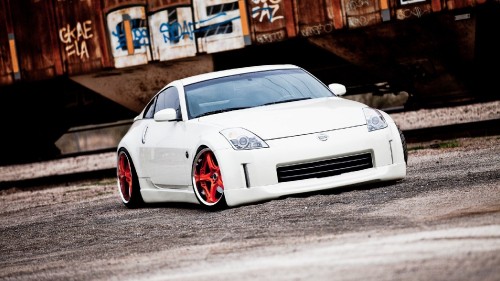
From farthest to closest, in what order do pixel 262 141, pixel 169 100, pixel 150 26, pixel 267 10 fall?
pixel 150 26
pixel 267 10
pixel 169 100
pixel 262 141

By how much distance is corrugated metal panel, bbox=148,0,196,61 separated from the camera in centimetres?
1562

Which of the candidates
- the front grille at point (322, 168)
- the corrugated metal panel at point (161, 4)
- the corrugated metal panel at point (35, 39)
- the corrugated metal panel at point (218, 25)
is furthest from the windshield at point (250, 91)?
the corrugated metal panel at point (35, 39)

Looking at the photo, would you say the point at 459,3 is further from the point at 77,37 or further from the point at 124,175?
the point at 77,37

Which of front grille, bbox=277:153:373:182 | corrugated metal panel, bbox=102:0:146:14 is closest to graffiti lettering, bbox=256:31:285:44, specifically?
corrugated metal panel, bbox=102:0:146:14

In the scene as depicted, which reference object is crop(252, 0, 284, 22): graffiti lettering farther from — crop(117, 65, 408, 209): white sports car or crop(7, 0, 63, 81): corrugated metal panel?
crop(117, 65, 408, 209): white sports car

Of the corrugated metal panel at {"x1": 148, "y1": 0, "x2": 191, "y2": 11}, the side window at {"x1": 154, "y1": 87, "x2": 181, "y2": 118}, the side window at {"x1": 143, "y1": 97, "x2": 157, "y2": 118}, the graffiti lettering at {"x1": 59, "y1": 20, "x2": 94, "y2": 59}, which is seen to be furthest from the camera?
the graffiti lettering at {"x1": 59, "y1": 20, "x2": 94, "y2": 59}

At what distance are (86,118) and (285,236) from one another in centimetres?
1164

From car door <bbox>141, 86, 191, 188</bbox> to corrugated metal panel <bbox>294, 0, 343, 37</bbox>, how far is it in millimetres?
4457

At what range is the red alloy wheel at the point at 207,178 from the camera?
8.77 m

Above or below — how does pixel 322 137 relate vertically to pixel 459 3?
below

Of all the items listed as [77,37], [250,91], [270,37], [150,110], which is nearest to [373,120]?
[250,91]

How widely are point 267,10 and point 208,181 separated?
646 centimetres

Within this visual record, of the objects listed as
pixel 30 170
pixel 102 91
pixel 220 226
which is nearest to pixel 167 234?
pixel 220 226

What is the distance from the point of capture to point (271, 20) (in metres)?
15.0
